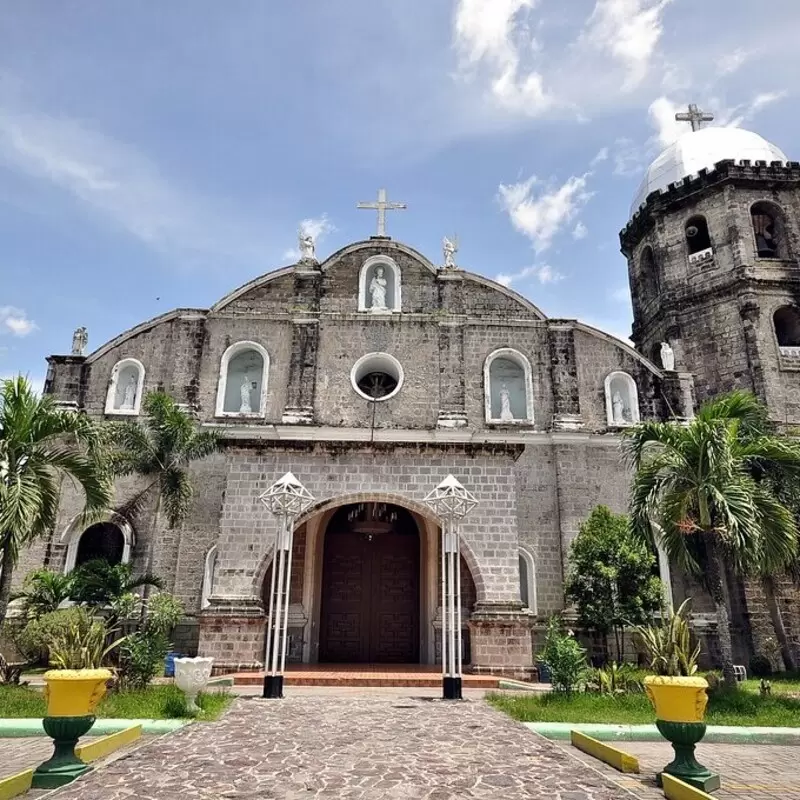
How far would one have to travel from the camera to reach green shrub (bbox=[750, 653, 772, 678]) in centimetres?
1528

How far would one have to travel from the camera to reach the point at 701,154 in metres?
21.7

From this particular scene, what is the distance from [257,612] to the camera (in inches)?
506

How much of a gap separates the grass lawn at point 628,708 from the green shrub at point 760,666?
195 inches

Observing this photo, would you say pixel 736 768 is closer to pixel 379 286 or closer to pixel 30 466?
pixel 30 466

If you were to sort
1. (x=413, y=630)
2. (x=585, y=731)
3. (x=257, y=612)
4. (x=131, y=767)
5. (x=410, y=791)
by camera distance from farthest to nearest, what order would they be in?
(x=413, y=630), (x=257, y=612), (x=585, y=731), (x=131, y=767), (x=410, y=791)

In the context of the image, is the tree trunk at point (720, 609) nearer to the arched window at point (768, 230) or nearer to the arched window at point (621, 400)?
the arched window at point (621, 400)

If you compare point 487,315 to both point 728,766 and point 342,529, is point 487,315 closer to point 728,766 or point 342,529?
point 342,529

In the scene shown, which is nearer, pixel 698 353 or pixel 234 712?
pixel 234 712

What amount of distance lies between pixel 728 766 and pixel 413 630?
9.41 meters

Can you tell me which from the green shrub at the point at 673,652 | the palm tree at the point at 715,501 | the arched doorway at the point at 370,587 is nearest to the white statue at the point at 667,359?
the palm tree at the point at 715,501

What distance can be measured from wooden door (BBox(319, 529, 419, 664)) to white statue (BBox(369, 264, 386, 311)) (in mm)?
6161

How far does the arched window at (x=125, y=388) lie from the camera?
1721 centimetres

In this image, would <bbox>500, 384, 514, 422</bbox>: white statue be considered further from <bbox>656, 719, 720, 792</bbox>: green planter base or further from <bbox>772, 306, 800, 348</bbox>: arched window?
<bbox>656, 719, 720, 792</bbox>: green planter base

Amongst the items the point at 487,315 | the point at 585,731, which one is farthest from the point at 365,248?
the point at 585,731
